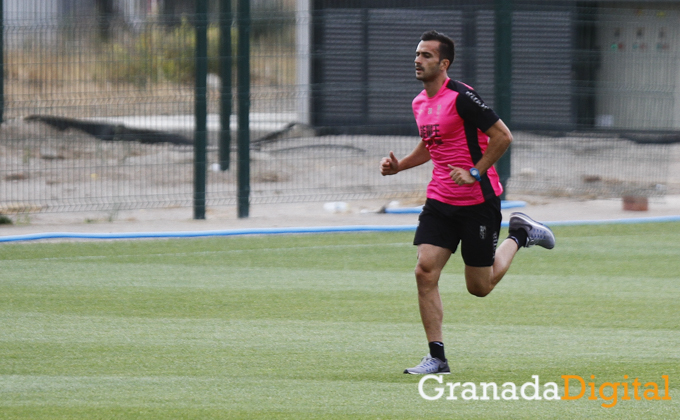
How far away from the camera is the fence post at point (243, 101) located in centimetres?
1295

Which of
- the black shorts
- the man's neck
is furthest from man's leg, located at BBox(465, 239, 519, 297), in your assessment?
the man's neck

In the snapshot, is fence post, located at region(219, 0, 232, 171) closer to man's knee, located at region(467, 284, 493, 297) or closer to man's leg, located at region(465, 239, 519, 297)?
man's leg, located at region(465, 239, 519, 297)

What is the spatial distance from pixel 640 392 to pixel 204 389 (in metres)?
2.33

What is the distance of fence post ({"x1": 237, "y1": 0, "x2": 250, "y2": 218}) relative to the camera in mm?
12945

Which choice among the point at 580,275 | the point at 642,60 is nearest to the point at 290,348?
the point at 580,275

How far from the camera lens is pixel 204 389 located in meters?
5.42

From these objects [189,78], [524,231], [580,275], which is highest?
[189,78]

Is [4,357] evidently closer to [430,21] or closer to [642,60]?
[430,21]

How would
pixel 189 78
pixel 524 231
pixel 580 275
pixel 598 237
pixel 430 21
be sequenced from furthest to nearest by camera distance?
pixel 430 21 < pixel 189 78 < pixel 598 237 < pixel 580 275 < pixel 524 231

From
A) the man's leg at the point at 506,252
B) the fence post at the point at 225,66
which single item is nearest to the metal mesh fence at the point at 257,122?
the fence post at the point at 225,66

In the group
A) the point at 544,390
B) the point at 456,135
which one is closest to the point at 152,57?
the point at 456,135

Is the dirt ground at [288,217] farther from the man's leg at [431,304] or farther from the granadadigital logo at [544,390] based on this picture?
the granadadigital logo at [544,390]

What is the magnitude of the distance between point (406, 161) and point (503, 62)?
8146 millimetres

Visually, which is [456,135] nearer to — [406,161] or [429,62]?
[429,62]
